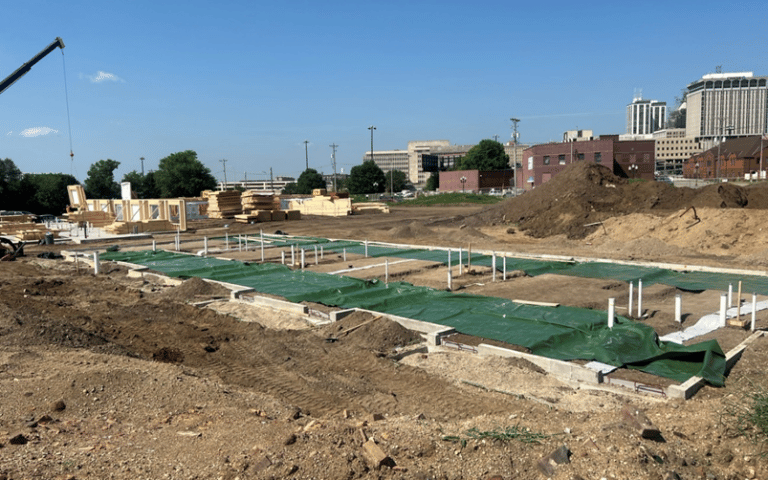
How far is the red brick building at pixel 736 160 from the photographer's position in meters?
83.4

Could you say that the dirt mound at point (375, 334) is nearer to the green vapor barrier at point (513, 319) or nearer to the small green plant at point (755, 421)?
the green vapor barrier at point (513, 319)

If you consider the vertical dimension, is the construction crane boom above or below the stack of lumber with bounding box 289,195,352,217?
above

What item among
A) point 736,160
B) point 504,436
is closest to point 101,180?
point 504,436

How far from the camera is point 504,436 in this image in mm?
5449

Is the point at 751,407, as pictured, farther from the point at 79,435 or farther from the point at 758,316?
the point at 758,316

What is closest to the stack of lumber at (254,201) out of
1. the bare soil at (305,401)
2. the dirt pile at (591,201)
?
the dirt pile at (591,201)

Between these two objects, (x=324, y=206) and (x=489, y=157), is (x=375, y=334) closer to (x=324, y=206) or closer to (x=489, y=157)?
(x=324, y=206)

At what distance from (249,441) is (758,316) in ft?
38.1

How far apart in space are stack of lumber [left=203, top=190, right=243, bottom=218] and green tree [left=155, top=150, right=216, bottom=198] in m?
33.8

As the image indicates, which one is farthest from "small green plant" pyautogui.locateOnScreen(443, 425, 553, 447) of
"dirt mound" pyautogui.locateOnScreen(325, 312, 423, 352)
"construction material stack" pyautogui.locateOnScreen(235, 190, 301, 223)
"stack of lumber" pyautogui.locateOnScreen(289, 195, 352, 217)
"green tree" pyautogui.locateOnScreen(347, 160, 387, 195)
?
"green tree" pyautogui.locateOnScreen(347, 160, 387, 195)

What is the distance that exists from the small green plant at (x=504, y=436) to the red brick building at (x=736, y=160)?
283ft

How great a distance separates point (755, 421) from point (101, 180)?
8026 cm

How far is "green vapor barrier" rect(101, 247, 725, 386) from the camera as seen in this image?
9.12 m

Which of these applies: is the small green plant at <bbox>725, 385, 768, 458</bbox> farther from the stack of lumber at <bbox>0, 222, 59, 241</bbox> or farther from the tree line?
the tree line
